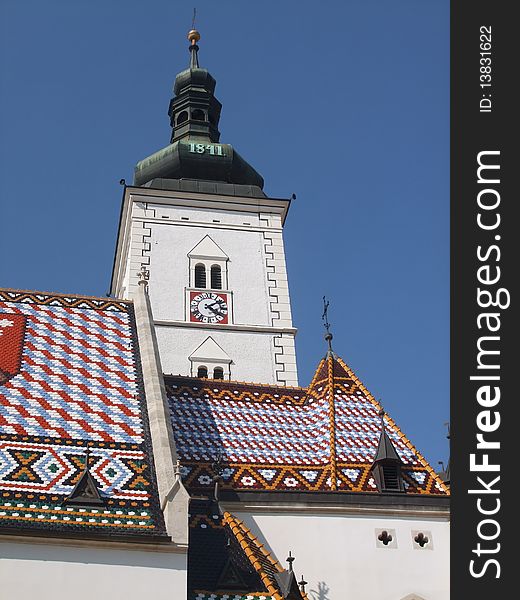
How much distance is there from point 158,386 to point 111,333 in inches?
94.9

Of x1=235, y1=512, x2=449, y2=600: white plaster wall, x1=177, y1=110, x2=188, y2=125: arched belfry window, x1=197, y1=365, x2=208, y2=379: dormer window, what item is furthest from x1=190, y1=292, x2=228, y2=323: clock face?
x1=235, y1=512, x2=449, y2=600: white plaster wall

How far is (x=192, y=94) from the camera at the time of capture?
32344mm

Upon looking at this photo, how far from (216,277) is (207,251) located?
2.63 feet

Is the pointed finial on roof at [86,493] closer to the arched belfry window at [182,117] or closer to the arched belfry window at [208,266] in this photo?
the arched belfry window at [208,266]

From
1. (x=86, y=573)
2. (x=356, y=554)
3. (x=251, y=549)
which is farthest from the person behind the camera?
(x=356, y=554)

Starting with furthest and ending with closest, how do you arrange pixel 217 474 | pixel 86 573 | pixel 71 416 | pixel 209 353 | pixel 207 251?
pixel 207 251 → pixel 209 353 → pixel 217 474 → pixel 71 416 → pixel 86 573

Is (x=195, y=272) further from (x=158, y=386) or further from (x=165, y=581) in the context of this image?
(x=165, y=581)

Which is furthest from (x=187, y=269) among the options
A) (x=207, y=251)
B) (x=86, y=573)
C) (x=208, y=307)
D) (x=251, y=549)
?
(x=86, y=573)

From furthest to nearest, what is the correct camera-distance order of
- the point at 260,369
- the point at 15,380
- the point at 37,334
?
1. the point at 260,369
2. the point at 37,334
3. the point at 15,380

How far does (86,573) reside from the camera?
37.1 feet

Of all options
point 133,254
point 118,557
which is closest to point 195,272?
point 133,254

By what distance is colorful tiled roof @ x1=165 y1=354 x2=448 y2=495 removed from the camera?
16.1 meters

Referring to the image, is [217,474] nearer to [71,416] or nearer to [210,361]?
[71,416]

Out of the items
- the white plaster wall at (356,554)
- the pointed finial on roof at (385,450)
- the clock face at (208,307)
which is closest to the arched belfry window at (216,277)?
the clock face at (208,307)
